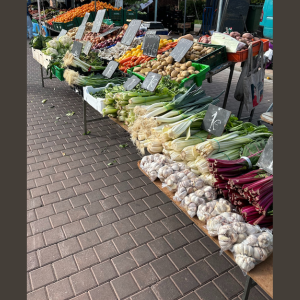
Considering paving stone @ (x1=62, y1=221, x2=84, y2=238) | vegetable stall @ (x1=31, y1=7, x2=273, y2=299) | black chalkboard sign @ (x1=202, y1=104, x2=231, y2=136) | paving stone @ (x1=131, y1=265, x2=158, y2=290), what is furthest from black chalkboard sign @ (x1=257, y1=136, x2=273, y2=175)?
paving stone @ (x1=62, y1=221, x2=84, y2=238)

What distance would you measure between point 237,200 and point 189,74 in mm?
2524

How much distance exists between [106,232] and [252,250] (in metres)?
1.66

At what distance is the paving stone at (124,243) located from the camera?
2.65m

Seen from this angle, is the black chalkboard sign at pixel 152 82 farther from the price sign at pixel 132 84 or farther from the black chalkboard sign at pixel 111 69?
the black chalkboard sign at pixel 111 69

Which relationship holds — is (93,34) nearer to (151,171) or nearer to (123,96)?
(123,96)

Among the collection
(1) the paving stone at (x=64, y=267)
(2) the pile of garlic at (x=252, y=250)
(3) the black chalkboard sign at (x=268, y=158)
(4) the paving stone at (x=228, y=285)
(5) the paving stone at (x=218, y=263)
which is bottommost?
(1) the paving stone at (x=64, y=267)

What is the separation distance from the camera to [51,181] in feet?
12.0

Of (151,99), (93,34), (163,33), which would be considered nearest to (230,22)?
(163,33)

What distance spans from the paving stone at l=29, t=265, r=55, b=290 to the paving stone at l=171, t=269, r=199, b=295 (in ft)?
3.65

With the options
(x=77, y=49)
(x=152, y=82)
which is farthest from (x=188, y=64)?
(x=77, y=49)

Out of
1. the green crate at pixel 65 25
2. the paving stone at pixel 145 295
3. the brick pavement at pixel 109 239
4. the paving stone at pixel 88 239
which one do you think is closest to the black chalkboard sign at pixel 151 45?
the brick pavement at pixel 109 239

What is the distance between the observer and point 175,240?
2764 mm

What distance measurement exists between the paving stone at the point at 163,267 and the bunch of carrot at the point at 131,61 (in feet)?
11.6

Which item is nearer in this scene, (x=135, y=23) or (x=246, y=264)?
(x=246, y=264)
